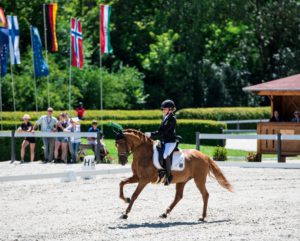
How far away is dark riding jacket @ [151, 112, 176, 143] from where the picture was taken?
16406mm

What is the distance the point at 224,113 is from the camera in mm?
Answer: 50219

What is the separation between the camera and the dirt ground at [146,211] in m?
14.5

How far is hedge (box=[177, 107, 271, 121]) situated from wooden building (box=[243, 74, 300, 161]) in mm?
12965

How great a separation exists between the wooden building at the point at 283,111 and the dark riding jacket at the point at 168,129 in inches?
550

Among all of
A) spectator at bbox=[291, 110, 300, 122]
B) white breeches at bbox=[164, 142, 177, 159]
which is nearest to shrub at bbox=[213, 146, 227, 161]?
spectator at bbox=[291, 110, 300, 122]

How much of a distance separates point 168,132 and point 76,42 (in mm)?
18955

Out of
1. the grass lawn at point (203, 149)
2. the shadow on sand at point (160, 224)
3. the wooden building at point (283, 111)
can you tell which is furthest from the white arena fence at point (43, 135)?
the shadow on sand at point (160, 224)

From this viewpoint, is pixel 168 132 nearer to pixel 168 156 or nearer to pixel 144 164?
pixel 168 156

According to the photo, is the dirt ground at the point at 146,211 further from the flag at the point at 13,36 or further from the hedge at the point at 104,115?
the hedge at the point at 104,115

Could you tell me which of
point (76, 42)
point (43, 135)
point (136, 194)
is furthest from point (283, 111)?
point (136, 194)

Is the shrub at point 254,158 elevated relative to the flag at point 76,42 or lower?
lower

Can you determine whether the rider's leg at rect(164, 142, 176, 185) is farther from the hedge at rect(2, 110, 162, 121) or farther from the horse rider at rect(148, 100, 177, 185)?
the hedge at rect(2, 110, 162, 121)

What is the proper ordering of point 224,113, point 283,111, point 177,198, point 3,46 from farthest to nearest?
point 224,113 → point 283,111 → point 3,46 → point 177,198

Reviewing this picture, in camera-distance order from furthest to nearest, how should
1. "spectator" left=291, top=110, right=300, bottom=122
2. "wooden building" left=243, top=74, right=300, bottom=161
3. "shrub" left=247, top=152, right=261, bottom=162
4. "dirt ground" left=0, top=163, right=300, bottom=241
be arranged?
"spectator" left=291, top=110, right=300, bottom=122, "wooden building" left=243, top=74, right=300, bottom=161, "shrub" left=247, top=152, right=261, bottom=162, "dirt ground" left=0, top=163, right=300, bottom=241
